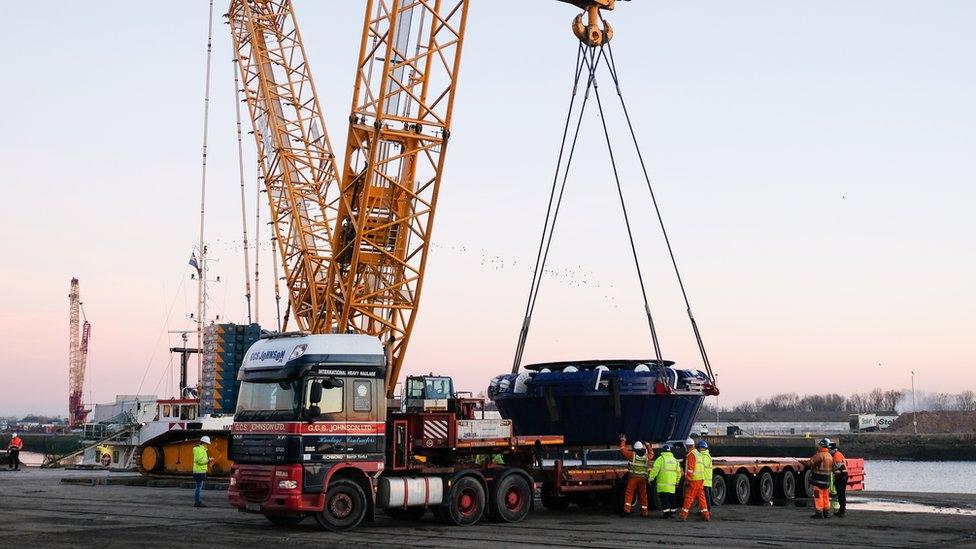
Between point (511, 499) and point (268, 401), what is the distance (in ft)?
18.6

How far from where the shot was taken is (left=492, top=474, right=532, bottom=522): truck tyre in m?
20.9

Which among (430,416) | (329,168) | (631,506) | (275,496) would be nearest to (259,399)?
(275,496)

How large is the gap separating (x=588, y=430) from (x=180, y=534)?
33.2 feet

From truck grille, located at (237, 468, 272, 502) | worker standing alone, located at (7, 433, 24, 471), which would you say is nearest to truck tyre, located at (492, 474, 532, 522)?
truck grille, located at (237, 468, 272, 502)

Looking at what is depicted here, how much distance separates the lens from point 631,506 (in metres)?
23.4

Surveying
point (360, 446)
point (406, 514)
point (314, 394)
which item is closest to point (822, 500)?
point (406, 514)

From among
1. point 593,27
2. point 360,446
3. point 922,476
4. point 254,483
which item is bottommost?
point 922,476

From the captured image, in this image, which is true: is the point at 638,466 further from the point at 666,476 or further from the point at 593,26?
the point at 593,26

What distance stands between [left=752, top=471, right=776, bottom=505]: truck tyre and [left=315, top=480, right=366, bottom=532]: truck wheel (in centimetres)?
1175

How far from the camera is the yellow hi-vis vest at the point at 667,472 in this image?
21.7 metres

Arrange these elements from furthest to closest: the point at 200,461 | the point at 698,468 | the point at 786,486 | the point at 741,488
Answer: the point at 786,486, the point at 741,488, the point at 200,461, the point at 698,468

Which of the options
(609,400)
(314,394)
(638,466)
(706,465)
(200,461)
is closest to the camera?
(314,394)

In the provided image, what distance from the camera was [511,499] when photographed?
21.2 metres

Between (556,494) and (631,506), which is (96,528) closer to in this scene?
(556,494)
